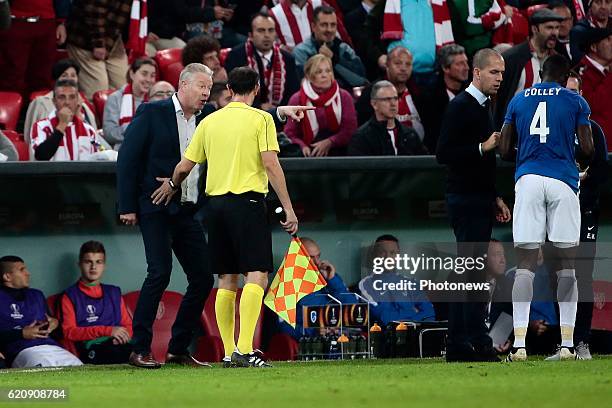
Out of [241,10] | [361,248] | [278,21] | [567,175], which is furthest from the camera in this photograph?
[241,10]

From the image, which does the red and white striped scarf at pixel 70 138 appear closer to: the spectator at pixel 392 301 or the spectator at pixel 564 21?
the spectator at pixel 392 301

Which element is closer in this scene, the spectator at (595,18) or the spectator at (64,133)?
the spectator at (64,133)

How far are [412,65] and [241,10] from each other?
2.66 m

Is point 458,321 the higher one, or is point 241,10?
point 241,10

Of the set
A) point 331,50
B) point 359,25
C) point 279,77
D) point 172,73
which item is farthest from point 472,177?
point 359,25

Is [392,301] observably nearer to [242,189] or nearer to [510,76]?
[510,76]

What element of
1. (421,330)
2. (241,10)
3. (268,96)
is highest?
(241,10)

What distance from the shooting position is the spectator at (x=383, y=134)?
12688 mm

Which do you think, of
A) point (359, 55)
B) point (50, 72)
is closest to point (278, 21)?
point (359, 55)

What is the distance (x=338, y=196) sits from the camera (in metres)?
12.7

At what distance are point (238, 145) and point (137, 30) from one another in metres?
5.56

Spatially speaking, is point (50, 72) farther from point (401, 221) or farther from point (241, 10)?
point (401, 221)

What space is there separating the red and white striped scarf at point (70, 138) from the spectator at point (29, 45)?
1.58 metres

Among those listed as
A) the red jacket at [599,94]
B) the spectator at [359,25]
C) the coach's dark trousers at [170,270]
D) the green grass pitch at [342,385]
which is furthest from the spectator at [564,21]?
the coach's dark trousers at [170,270]
